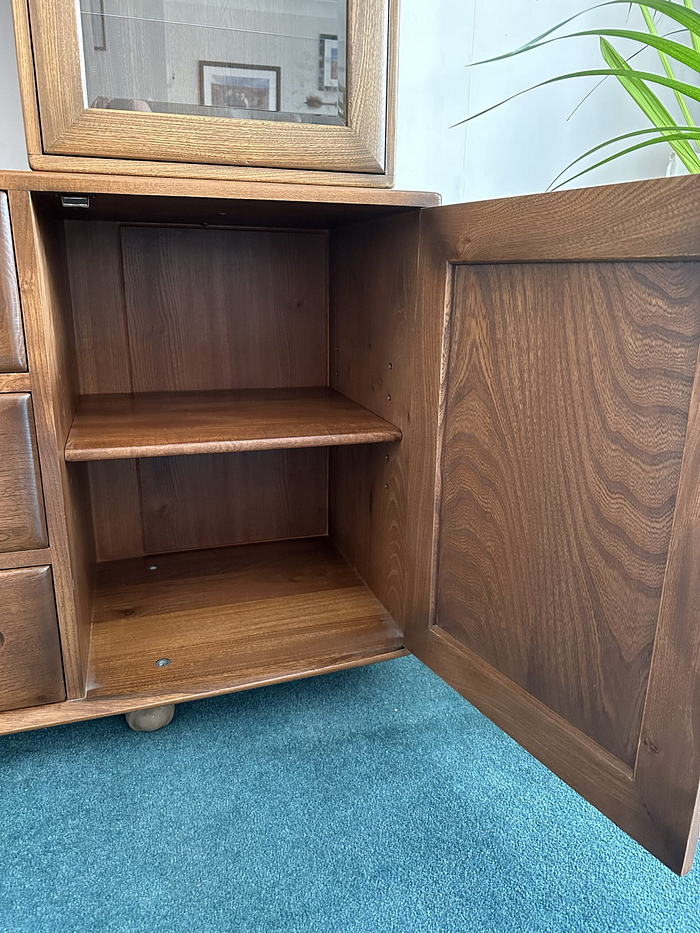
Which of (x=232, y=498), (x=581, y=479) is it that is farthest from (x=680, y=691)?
(x=232, y=498)

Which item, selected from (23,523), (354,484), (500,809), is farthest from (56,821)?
(354,484)

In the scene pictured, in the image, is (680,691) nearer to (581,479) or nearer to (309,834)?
(581,479)

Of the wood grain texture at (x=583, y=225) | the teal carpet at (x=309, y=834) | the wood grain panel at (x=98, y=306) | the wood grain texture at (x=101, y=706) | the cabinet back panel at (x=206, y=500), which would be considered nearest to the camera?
the wood grain texture at (x=583, y=225)

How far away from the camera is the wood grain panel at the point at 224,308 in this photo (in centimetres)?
104

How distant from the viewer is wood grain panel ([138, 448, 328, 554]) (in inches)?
44.3

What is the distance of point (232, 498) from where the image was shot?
1166mm

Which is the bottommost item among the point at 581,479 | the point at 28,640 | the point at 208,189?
the point at 28,640

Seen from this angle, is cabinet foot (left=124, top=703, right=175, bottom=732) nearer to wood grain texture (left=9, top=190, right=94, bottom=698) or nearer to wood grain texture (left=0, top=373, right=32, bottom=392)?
wood grain texture (left=9, top=190, right=94, bottom=698)

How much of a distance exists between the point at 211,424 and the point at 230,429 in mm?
39

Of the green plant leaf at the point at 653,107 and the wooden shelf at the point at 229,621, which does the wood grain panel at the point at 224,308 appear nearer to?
the wooden shelf at the point at 229,621

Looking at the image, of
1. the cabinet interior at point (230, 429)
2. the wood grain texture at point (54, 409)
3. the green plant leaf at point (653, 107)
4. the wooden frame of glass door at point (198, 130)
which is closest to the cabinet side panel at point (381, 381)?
the cabinet interior at point (230, 429)

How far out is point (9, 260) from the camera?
63 centimetres

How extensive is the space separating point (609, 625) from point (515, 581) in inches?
4.5

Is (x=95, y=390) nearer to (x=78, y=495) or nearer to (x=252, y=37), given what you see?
(x=78, y=495)
